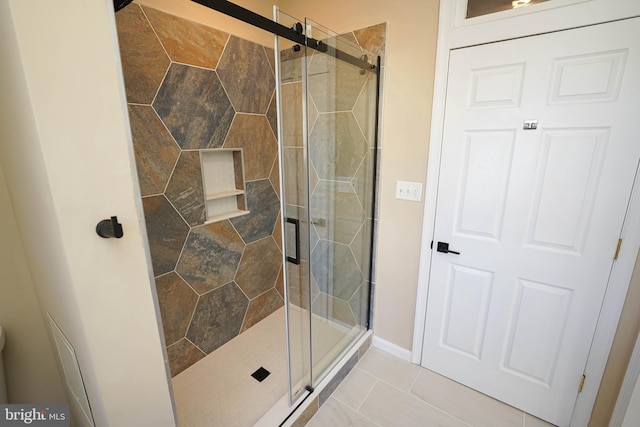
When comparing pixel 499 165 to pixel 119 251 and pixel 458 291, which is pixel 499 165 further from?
pixel 119 251

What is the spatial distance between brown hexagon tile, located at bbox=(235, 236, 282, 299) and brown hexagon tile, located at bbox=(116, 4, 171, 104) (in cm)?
129

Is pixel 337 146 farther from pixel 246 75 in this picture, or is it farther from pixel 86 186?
pixel 86 186

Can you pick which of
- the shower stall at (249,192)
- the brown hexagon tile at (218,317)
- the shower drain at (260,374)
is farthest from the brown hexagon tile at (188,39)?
the shower drain at (260,374)

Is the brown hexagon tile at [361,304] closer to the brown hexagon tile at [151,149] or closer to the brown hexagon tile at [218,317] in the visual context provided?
the brown hexagon tile at [218,317]

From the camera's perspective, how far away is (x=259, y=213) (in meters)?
2.34

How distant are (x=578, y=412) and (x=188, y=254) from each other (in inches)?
96.2

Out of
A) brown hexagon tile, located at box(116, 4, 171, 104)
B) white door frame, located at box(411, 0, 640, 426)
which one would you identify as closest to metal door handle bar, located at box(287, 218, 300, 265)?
white door frame, located at box(411, 0, 640, 426)

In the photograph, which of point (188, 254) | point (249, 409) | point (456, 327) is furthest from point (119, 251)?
point (456, 327)

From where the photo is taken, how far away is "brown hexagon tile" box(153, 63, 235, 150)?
1641 mm

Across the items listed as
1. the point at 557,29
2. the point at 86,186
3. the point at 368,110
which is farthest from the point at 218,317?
the point at 557,29

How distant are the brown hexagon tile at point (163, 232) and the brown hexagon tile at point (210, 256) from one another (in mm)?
61

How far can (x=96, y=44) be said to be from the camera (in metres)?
0.67

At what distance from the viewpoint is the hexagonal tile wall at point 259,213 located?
2.23 metres

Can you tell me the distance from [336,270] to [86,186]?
1.56 metres
